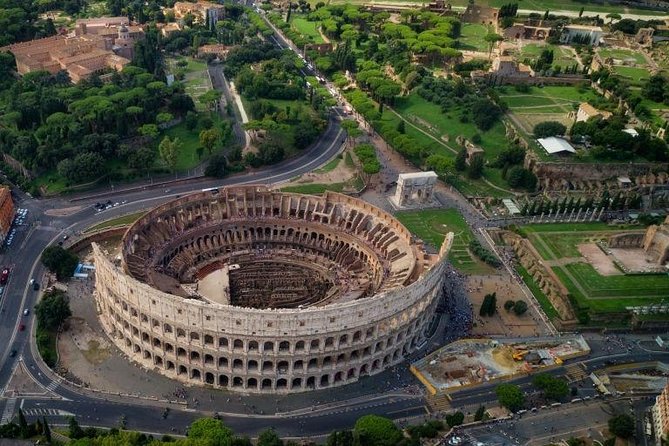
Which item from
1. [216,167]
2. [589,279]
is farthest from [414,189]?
[216,167]

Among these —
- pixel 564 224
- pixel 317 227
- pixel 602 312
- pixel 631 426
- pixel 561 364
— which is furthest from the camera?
pixel 564 224

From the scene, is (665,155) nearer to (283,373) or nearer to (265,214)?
(265,214)

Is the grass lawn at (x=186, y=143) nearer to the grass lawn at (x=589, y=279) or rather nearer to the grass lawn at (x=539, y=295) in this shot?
the grass lawn at (x=589, y=279)

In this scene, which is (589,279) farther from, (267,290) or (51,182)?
(51,182)

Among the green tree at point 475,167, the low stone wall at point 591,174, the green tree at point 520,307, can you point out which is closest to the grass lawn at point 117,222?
the green tree at point 520,307

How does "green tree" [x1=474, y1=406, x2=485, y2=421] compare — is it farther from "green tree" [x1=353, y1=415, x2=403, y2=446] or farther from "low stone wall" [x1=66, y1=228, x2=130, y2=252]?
"low stone wall" [x1=66, y1=228, x2=130, y2=252]

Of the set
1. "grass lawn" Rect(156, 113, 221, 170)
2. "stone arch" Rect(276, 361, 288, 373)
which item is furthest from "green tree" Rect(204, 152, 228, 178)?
"stone arch" Rect(276, 361, 288, 373)

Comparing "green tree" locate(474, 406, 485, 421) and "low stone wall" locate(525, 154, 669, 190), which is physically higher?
"low stone wall" locate(525, 154, 669, 190)

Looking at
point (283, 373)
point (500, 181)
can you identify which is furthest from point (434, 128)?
point (283, 373)
